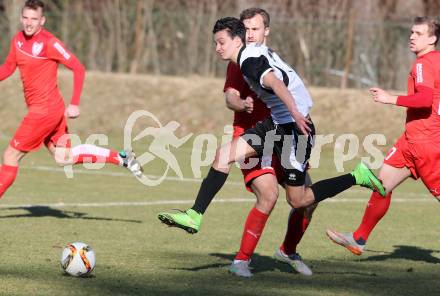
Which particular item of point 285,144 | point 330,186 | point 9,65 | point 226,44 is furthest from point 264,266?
point 9,65

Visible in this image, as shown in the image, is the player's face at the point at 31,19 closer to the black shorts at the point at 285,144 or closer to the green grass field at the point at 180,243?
the green grass field at the point at 180,243

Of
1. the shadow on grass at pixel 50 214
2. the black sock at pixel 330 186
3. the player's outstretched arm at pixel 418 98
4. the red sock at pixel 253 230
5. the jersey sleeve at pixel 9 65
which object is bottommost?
the shadow on grass at pixel 50 214

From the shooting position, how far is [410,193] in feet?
52.0

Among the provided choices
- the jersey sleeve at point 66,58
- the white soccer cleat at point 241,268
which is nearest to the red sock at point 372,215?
the white soccer cleat at point 241,268

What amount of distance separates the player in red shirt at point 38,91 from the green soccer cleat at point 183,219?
3.47m

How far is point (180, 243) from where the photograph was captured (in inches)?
406

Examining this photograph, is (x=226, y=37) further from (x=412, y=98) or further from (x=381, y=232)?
(x=381, y=232)

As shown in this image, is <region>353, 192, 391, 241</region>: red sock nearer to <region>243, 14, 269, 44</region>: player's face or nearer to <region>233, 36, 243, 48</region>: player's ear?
<region>243, 14, 269, 44</region>: player's face

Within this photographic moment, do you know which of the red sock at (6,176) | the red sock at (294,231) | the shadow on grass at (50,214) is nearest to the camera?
the red sock at (294,231)

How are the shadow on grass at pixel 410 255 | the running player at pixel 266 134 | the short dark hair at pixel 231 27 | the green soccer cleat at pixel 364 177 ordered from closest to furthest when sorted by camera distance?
the running player at pixel 266 134, the short dark hair at pixel 231 27, the green soccer cleat at pixel 364 177, the shadow on grass at pixel 410 255

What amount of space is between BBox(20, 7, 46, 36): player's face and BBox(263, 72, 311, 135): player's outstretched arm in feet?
13.4

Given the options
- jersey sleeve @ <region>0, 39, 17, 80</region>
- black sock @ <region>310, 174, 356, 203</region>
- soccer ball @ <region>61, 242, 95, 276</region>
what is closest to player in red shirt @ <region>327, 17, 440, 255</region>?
black sock @ <region>310, 174, 356, 203</region>

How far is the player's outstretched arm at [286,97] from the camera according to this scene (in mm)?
7895

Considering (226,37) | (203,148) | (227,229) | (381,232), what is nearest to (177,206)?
(227,229)
